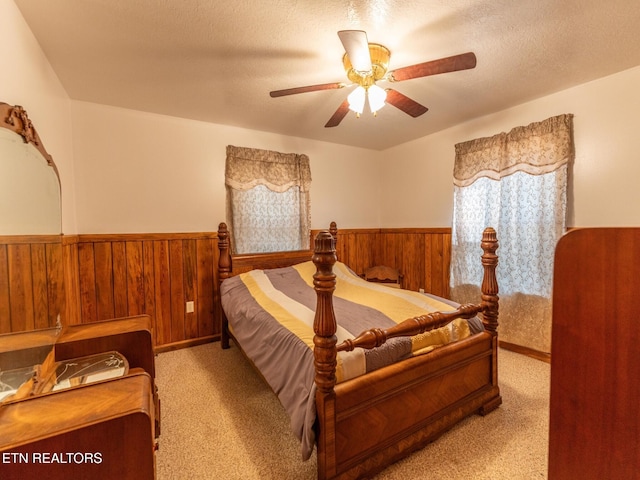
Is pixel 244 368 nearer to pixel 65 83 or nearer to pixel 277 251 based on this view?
pixel 277 251

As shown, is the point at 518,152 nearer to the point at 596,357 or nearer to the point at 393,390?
the point at 393,390

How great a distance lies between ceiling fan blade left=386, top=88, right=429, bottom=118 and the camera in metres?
1.91

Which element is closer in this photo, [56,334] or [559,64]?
[56,334]

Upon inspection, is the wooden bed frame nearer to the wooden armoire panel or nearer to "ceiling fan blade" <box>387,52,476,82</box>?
the wooden armoire panel

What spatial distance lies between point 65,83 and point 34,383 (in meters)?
2.23

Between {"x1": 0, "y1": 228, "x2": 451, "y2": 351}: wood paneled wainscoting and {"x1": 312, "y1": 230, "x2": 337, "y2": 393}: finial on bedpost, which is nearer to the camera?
{"x1": 312, "y1": 230, "x2": 337, "y2": 393}: finial on bedpost

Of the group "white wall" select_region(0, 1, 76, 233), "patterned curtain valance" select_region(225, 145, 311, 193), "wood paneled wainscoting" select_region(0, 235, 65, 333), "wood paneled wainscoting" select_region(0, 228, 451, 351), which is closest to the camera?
"wood paneled wainscoting" select_region(0, 235, 65, 333)

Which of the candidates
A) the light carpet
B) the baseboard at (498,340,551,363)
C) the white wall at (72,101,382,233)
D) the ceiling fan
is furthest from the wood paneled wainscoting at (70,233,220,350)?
the baseboard at (498,340,551,363)

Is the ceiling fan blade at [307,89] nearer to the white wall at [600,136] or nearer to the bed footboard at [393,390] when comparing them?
the bed footboard at [393,390]

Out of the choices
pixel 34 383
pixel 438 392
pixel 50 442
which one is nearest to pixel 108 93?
pixel 34 383

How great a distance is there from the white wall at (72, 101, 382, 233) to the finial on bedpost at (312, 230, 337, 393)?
7.49 feet

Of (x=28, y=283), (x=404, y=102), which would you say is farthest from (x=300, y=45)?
(x=28, y=283)

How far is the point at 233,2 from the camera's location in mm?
1473

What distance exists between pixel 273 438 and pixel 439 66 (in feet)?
7.52
